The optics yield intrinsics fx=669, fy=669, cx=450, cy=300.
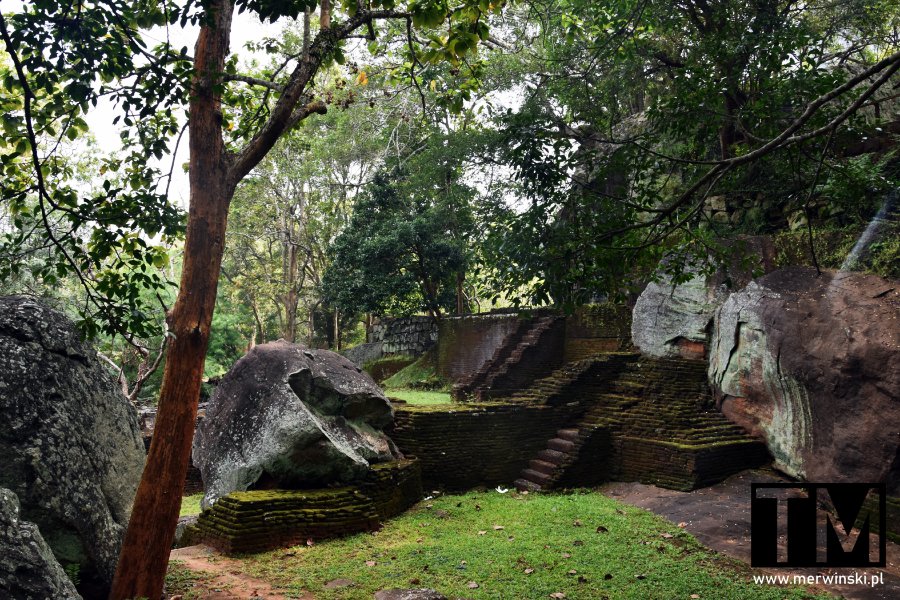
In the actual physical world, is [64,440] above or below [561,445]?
above

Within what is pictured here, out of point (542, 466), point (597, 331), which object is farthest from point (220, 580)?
point (597, 331)

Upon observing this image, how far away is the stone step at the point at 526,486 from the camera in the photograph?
9.74 metres

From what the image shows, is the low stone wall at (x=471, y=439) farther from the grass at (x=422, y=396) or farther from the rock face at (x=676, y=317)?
the grass at (x=422, y=396)

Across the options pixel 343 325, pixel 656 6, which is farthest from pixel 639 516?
pixel 343 325

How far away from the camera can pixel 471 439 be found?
10.1m

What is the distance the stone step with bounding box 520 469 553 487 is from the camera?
9812mm

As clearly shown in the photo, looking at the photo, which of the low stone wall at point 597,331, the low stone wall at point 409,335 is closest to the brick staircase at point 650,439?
the low stone wall at point 597,331

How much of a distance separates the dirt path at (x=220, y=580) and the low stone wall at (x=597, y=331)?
8.63 meters

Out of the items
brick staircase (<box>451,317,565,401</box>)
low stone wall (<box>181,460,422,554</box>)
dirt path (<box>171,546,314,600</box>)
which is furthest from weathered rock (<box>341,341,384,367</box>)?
dirt path (<box>171,546,314,600</box>)

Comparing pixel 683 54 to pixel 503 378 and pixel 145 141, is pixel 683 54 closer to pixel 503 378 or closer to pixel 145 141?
pixel 503 378

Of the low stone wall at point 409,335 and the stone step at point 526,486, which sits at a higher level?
the low stone wall at point 409,335

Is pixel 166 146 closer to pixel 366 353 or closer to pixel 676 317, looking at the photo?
pixel 676 317

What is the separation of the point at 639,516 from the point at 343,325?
21364mm

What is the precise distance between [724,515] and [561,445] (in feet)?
9.71
